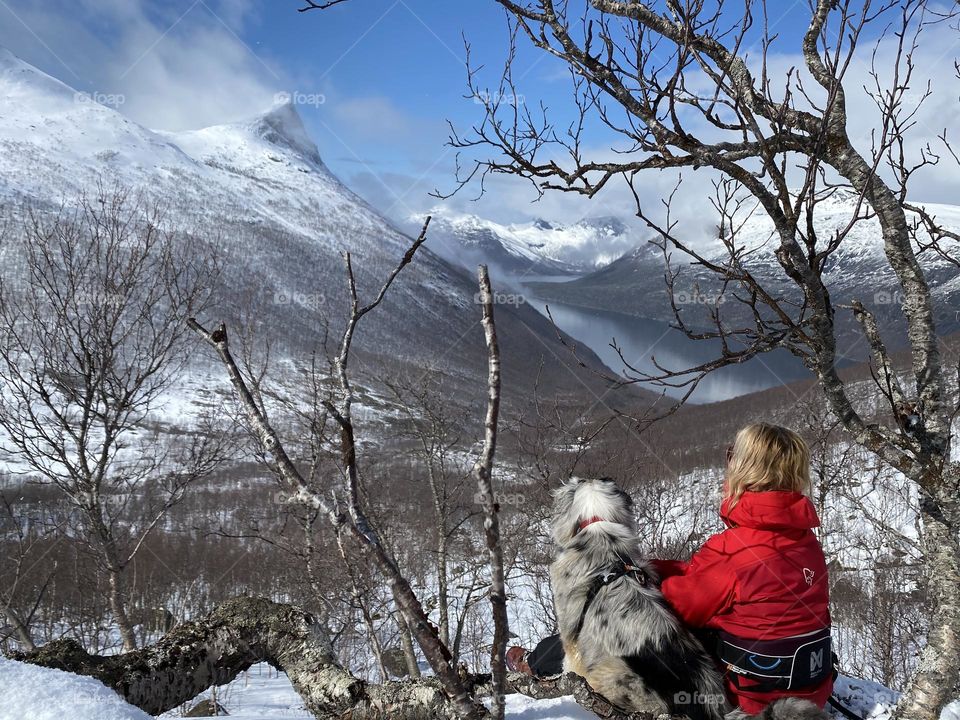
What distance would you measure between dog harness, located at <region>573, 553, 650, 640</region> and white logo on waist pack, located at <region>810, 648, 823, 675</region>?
907 millimetres

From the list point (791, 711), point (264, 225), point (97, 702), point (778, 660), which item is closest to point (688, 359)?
point (264, 225)

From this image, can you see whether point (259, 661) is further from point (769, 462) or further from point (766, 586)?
point (769, 462)

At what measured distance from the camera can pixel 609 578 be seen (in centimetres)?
340

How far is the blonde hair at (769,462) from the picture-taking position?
3309 mm

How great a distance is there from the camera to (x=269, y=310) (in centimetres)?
10231

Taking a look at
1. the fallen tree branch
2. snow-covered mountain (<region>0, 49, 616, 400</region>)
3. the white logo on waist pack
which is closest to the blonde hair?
the white logo on waist pack

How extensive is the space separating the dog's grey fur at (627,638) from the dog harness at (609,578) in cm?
1

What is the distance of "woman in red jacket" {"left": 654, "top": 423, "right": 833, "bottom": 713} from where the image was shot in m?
3.18

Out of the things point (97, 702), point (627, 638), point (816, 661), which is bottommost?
point (816, 661)

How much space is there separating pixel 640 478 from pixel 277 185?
15773 cm

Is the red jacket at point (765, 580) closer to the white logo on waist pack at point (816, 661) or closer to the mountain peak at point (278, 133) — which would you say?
the white logo on waist pack at point (816, 661)

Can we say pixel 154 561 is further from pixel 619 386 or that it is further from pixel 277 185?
pixel 277 185

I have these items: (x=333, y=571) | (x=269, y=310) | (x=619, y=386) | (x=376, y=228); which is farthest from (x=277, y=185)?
(x=619, y=386)

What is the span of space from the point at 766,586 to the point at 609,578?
2.62 ft
